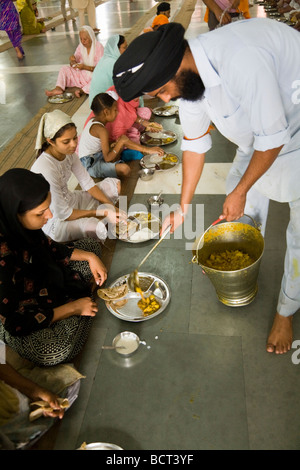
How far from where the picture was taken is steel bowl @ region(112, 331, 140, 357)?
1904 mm

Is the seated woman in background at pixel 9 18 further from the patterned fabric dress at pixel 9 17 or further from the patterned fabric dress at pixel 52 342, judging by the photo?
the patterned fabric dress at pixel 52 342

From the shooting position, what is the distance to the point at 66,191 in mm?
2641

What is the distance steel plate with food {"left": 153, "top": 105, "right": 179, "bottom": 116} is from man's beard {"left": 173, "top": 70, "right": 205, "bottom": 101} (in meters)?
3.17

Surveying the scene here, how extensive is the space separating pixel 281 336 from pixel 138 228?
1304mm

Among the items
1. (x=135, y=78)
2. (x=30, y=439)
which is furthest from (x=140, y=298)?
(x=135, y=78)

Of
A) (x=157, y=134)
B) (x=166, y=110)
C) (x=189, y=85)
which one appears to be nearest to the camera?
(x=189, y=85)

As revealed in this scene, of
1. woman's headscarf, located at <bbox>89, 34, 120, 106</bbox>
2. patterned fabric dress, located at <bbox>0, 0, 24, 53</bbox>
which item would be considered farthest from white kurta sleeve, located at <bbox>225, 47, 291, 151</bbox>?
patterned fabric dress, located at <bbox>0, 0, 24, 53</bbox>

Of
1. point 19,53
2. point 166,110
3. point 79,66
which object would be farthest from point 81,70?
point 19,53

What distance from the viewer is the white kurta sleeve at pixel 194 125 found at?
5.19 feet

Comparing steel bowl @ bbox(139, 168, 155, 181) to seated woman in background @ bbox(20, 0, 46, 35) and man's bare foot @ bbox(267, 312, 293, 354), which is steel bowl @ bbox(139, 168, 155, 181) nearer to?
man's bare foot @ bbox(267, 312, 293, 354)

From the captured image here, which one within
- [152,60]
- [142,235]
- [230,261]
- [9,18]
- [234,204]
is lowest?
[142,235]

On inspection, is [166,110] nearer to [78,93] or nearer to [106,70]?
[106,70]

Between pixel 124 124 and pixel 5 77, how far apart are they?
4249 mm

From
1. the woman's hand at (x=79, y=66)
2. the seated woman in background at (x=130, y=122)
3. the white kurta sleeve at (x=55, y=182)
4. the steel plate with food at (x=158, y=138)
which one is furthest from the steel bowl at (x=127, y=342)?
the woman's hand at (x=79, y=66)
